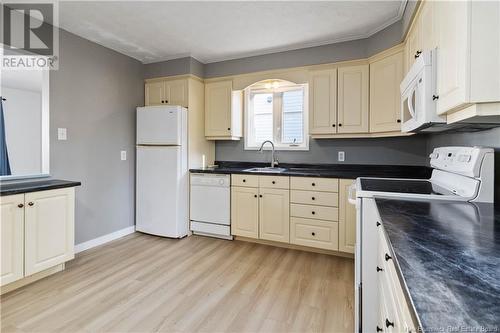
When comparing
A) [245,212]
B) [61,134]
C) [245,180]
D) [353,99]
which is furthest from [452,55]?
[61,134]

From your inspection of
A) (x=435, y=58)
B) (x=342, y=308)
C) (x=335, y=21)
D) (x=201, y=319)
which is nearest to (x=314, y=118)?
(x=335, y=21)

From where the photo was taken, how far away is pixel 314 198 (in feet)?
9.48

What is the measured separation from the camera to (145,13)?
8.08 feet

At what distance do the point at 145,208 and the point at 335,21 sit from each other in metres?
3.11

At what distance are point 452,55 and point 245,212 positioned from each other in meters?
2.48

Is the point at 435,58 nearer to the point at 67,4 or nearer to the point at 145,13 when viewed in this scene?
the point at 145,13

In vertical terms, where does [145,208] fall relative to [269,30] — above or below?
below

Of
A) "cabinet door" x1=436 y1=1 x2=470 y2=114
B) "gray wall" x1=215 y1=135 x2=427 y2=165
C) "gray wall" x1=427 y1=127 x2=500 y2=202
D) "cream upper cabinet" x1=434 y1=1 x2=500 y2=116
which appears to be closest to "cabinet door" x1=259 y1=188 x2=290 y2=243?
"gray wall" x1=215 y1=135 x2=427 y2=165

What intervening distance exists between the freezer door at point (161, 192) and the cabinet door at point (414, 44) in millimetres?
2573

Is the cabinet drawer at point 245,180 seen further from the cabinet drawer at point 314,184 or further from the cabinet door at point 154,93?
the cabinet door at point 154,93

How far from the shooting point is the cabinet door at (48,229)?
6.95 feet

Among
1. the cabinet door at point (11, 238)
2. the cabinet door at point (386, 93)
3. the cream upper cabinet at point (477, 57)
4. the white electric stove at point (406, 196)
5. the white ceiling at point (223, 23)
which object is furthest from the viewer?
the cabinet door at point (386, 93)

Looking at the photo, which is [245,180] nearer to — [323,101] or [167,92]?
[323,101]

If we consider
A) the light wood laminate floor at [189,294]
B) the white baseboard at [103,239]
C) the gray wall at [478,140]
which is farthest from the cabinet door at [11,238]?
the gray wall at [478,140]
